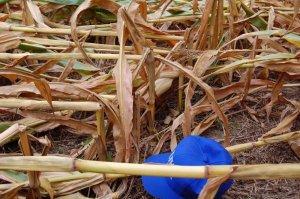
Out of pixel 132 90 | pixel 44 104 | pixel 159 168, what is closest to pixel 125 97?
pixel 132 90

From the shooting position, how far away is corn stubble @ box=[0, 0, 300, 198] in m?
1.08

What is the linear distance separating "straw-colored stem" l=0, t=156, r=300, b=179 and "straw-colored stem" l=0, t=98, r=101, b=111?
1.16 feet

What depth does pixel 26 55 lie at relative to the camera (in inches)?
55.8

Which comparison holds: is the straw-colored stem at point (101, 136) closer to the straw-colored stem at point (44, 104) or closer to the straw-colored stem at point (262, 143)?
the straw-colored stem at point (44, 104)

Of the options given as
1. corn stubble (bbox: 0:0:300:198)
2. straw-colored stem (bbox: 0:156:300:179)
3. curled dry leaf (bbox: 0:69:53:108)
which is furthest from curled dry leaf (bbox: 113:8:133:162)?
straw-colored stem (bbox: 0:156:300:179)

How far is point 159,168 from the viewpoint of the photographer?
31.3 inches

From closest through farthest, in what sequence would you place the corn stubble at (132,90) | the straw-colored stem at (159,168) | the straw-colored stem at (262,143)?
the straw-colored stem at (159,168) < the corn stubble at (132,90) < the straw-colored stem at (262,143)

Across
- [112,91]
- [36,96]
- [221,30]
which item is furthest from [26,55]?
[221,30]

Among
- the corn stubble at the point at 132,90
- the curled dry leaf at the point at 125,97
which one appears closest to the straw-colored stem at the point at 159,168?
the corn stubble at the point at 132,90

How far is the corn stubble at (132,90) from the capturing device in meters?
1.08

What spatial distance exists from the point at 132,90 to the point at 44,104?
208 mm

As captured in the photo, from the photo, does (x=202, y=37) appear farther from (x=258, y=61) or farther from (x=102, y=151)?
(x=102, y=151)

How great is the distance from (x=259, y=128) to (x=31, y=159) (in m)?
0.70

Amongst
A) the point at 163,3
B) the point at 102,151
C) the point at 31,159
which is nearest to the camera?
the point at 31,159
